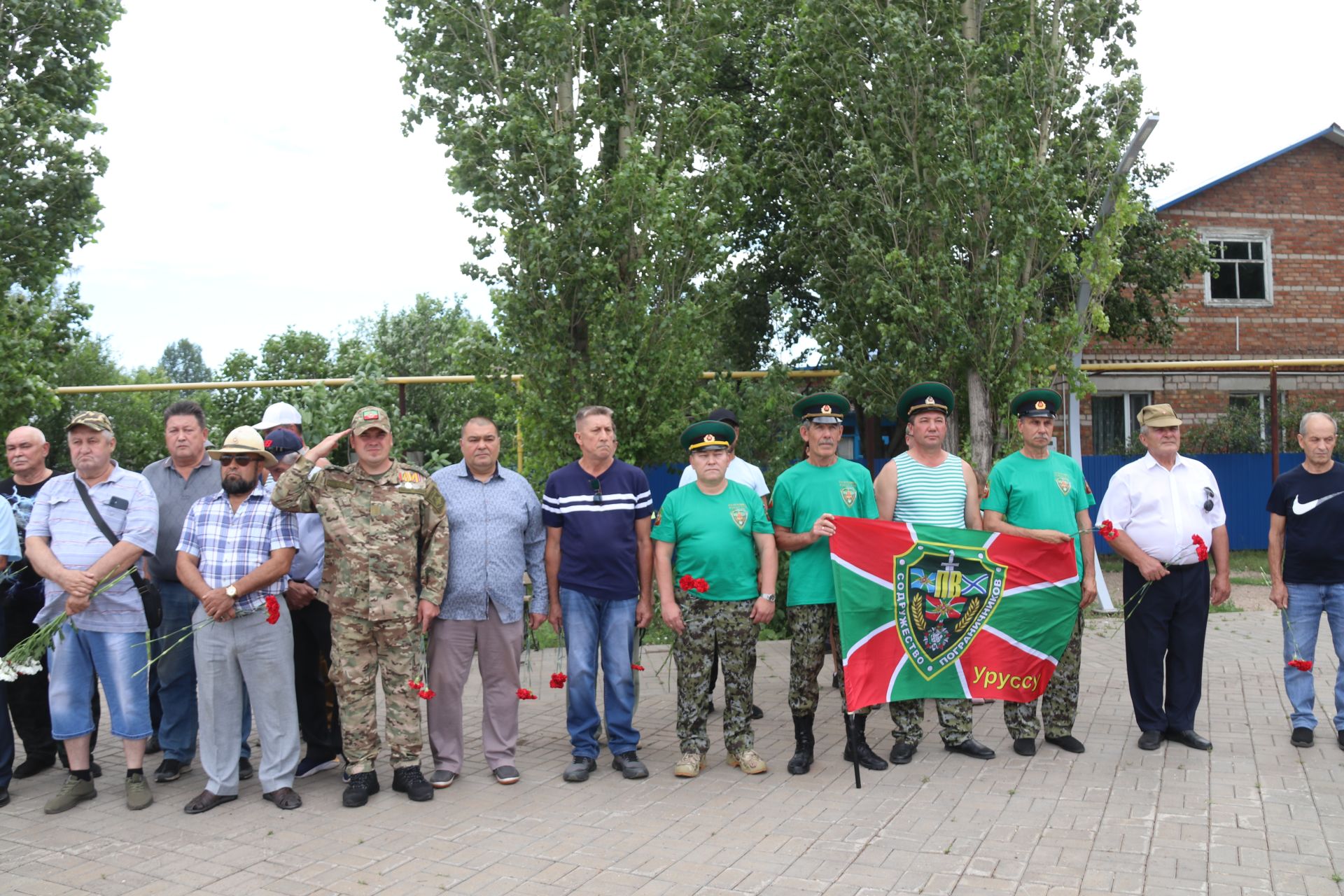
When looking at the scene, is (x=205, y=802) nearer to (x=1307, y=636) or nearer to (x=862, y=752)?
(x=862, y=752)

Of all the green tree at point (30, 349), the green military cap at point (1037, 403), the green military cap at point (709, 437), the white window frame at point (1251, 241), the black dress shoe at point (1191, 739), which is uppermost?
the white window frame at point (1251, 241)

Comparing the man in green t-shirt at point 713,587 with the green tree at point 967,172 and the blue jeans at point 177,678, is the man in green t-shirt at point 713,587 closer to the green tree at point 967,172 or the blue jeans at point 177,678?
the blue jeans at point 177,678

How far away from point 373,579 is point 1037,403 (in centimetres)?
394

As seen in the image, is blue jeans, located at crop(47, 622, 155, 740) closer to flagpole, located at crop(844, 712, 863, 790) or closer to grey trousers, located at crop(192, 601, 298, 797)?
grey trousers, located at crop(192, 601, 298, 797)

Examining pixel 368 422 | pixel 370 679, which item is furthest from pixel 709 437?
pixel 370 679

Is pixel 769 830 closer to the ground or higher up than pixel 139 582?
closer to the ground

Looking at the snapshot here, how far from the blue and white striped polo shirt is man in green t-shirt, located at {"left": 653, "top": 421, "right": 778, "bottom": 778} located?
0.19m

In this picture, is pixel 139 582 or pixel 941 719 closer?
pixel 139 582

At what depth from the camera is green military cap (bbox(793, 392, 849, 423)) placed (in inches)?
239

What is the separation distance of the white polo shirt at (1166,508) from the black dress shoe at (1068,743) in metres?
1.17

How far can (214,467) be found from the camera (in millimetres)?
6402

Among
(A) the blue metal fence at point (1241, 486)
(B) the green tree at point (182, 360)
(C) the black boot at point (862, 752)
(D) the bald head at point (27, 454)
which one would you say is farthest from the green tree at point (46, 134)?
(B) the green tree at point (182, 360)

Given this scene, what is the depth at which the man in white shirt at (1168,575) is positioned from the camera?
626cm

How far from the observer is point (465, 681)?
588 cm
